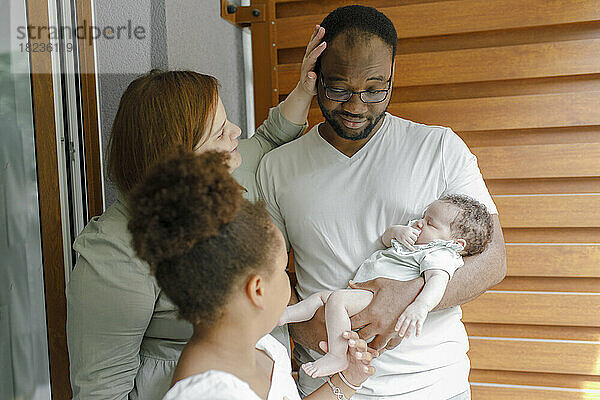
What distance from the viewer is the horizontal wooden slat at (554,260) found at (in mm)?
2281

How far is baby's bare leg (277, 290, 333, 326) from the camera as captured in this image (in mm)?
1628

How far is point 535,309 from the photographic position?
2357 mm

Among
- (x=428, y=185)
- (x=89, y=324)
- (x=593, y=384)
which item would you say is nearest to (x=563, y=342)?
(x=593, y=384)

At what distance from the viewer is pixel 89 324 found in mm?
1364

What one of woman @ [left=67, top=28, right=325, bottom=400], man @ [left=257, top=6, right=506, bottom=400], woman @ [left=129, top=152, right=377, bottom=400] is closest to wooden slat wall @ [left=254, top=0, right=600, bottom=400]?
man @ [left=257, top=6, right=506, bottom=400]

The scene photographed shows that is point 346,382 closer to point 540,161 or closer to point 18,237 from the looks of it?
point 18,237

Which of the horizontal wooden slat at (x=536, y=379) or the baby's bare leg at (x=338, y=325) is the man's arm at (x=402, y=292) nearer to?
the baby's bare leg at (x=338, y=325)

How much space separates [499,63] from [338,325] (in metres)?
1.37

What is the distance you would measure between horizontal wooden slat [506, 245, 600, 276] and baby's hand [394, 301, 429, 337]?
1.01 meters

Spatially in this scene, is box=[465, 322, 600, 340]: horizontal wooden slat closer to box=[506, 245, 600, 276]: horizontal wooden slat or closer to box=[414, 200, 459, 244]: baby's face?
box=[506, 245, 600, 276]: horizontal wooden slat

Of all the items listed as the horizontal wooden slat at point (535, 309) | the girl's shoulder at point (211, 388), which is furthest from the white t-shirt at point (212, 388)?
the horizontal wooden slat at point (535, 309)

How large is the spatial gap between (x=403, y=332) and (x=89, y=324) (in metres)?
0.77

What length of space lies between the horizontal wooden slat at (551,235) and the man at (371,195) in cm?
69

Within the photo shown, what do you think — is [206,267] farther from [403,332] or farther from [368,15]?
[368,15]
